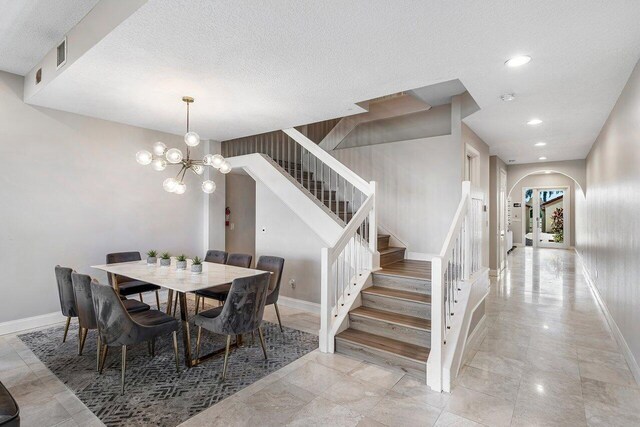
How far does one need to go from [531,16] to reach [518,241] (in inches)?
555

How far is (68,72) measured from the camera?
10.5 feet

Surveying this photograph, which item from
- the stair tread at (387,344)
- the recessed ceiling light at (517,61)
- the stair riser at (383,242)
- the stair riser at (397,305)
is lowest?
the stair tread at (387,344)

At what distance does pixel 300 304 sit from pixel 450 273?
256 centimetres

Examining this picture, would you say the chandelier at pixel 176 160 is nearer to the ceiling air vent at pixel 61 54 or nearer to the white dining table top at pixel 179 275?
the white dining table top at pixel 179 275

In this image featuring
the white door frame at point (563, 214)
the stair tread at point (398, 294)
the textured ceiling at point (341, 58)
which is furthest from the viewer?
the white door frame at point (563, 214)

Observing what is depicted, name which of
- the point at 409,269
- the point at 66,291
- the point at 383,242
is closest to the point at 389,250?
the point at 383,242

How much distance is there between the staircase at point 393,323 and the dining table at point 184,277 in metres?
1.23

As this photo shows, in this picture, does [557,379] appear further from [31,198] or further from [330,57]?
[31,198]

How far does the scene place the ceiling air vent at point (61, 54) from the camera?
3115 mm

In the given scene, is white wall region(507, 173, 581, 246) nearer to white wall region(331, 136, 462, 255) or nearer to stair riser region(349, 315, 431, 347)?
white wall region(331, 136, 462, 255)

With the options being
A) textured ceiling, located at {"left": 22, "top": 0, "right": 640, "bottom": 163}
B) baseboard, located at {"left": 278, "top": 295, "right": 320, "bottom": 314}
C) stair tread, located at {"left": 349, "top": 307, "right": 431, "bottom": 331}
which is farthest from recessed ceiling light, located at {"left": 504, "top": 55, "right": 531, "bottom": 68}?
baseboard, located at {"left": 278, "top": 295, "right": 320, "bottom": 314}

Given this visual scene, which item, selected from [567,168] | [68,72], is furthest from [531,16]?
[567,168]

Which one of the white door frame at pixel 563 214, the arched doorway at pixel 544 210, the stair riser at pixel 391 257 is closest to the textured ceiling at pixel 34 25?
the stair riser at pixel 391 257

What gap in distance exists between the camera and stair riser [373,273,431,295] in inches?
146
